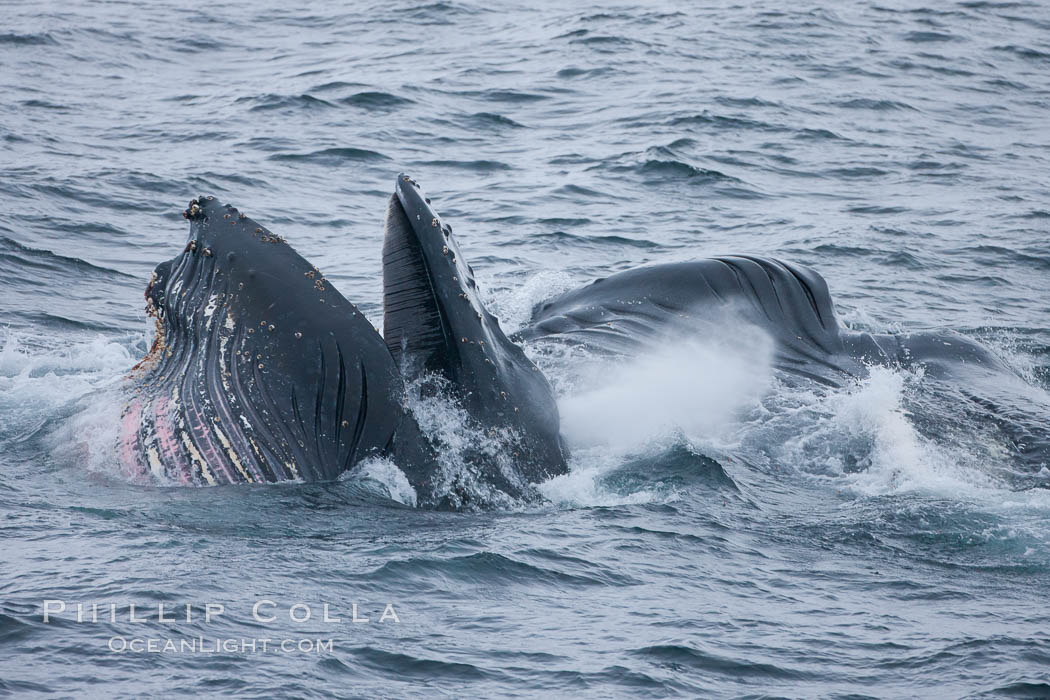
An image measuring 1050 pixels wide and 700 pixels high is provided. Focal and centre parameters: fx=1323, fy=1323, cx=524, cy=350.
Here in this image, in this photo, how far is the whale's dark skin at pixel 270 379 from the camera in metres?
7.95

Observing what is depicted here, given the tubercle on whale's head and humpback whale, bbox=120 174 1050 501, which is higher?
the tubercle on whale's head

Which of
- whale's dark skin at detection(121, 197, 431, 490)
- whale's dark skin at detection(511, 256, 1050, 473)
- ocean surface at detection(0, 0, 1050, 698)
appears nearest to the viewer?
ocean surface at detection(0, 0, 1050, 698)

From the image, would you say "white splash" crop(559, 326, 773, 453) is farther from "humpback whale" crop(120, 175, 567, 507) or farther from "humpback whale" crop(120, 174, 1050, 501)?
"humpback whale" crop(120, 175, 567, 507)

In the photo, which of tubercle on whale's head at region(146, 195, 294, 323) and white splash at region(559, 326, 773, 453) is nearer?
tubercle on whale's head at region(146, 195, 294, 323)

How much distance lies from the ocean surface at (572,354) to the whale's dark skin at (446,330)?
55cm

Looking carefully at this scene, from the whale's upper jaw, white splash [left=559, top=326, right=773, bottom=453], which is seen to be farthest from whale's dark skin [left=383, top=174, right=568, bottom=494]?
white splash [left=559, top=326, right=773, bottom=453]

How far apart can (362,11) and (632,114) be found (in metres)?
10.7

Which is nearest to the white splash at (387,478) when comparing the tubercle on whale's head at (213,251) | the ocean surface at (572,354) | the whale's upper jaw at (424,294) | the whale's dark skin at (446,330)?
the ocean surface at (572,354)

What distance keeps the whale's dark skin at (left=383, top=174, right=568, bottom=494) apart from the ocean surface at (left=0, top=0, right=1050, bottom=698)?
0.55 m

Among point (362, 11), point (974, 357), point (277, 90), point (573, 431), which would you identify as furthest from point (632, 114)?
point (573, 431)

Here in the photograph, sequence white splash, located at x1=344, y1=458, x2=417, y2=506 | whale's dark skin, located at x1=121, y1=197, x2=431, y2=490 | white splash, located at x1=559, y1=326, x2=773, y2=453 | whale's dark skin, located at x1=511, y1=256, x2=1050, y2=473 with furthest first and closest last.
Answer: whale's dark skin, located at x1=511, y1=256, x2=1050, y2=473 → white splash, located at x1=559, y1=326, x2=773, y2=453 → white splash, located at x1=344, y1=458, x2=417, y2=506 → whale's dark skin, located at x1=121, y1=197, x2=431, y2=490

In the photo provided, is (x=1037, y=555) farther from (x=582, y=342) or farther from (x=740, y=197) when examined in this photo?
(x=740, y=197)

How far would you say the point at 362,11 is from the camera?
3161cm

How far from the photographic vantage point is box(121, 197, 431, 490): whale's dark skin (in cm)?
795
